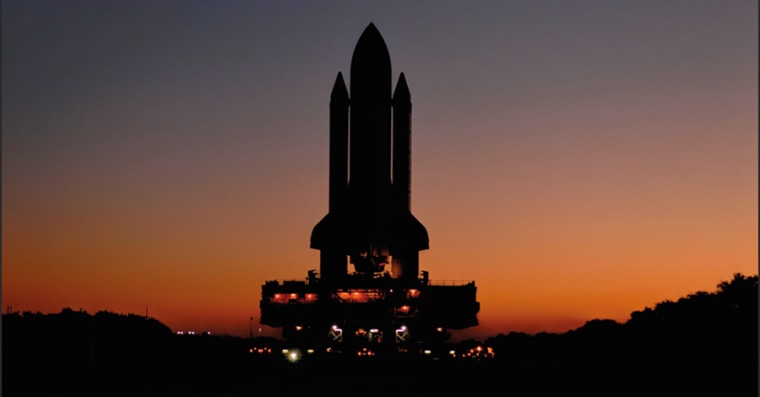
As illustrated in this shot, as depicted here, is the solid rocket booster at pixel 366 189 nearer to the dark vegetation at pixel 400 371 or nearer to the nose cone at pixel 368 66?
the nose cone at pixel 368 66

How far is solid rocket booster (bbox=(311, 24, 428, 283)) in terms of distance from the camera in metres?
93.5

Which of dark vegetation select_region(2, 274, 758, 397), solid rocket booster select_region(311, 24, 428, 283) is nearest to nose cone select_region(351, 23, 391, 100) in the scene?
solid rocket booster select_region(311, 24, 428, 283)

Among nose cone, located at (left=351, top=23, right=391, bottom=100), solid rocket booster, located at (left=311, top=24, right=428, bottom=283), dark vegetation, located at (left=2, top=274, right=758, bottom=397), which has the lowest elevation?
dark vegetation, located at (left=2, top=274, right=758, bottom=397)

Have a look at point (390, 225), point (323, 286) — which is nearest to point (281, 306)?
point (323, 286)

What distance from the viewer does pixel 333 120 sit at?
9844cm

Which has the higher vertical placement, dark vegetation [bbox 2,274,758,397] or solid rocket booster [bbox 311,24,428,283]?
solid rocket booster [bbox 311,24,428,283]

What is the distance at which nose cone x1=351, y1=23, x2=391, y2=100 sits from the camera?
313 ft

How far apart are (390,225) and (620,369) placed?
38.8 metres

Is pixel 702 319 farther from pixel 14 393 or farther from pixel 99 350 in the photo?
pixel 14 393

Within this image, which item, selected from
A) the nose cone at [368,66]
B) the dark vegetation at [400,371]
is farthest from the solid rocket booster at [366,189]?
the dark vegetation at [400,371]

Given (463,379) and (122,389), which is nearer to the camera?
(122,389)

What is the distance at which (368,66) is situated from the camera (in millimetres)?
95312

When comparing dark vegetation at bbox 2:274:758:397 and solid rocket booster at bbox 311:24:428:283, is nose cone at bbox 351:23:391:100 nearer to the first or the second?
solid rocket booster at bbox 311:24:428:283

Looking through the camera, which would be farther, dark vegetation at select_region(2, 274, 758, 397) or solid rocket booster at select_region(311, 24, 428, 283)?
solid rocket booster at select_region(311, 24, 428, 283)
